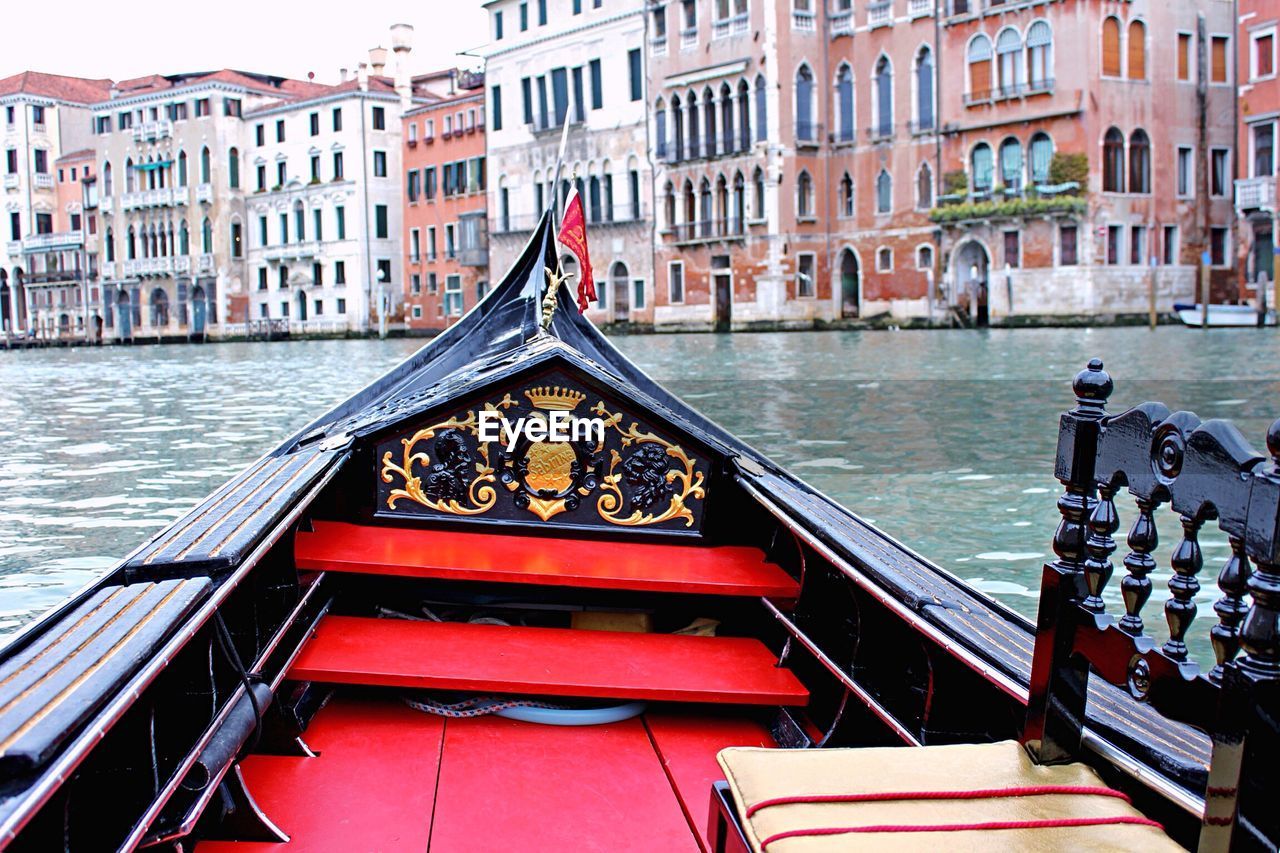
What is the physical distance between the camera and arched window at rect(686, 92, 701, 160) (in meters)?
20.2

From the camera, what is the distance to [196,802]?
115 centimetres

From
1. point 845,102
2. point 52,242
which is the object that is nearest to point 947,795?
point 845,102

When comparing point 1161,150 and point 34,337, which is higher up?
point 1161,150

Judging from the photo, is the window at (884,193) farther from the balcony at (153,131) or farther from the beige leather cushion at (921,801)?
the beige leather cushion at (921,801)

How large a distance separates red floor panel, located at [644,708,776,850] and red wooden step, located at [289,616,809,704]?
5 centimetres

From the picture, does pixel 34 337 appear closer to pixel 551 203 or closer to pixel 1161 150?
pixel 1161 150

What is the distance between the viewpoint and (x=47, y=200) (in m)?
30.5

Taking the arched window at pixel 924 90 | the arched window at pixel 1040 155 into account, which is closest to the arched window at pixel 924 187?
the arched window at pixel 924 90

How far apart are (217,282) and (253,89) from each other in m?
3.99

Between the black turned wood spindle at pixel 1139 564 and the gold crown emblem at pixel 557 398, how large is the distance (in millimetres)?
1253

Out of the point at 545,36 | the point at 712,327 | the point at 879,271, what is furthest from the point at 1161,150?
the point at 545,36

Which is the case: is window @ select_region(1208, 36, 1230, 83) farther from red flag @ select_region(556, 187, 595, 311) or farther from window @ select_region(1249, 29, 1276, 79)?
red flag @ select_region(556, 187, 595, 311)

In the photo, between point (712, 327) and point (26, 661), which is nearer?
point (26, 661)

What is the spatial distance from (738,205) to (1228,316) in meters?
7.34
